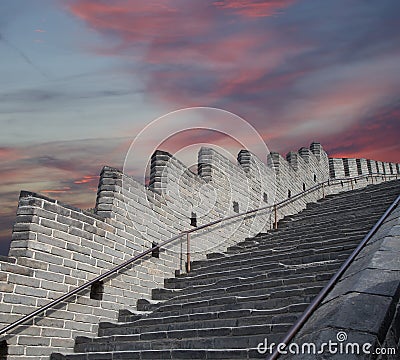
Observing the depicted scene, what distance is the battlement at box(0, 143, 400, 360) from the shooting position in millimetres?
5398

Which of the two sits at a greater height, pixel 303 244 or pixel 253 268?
pixel 303 244

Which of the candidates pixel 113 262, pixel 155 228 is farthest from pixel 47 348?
pixel 155 228

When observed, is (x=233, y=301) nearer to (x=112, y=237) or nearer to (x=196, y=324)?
(x=196, y=324)

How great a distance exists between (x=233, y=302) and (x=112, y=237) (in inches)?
81.7

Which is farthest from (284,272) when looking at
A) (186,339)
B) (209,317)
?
(186,339)

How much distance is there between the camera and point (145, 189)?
772 centimetres

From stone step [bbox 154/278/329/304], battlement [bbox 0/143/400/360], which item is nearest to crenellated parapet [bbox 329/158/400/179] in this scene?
battlement [bbox 0/143/400/360]

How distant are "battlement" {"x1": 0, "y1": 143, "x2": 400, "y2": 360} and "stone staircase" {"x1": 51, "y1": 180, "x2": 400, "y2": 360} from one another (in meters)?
0.28

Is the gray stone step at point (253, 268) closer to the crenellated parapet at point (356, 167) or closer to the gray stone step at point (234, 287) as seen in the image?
the gray stone step at point (234, 287)

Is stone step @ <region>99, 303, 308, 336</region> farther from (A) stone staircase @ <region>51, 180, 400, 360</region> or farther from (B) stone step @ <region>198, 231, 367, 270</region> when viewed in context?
(B) stone step @ <region>198, 231, 367, 270</region>

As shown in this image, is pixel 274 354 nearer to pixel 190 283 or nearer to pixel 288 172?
pixel 190 283

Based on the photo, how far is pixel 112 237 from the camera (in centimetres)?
682

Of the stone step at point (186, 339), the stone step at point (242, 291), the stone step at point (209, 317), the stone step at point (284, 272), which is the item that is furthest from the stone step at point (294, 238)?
the stone step at point (186, 339)

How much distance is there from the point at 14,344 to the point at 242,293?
2.50 m
